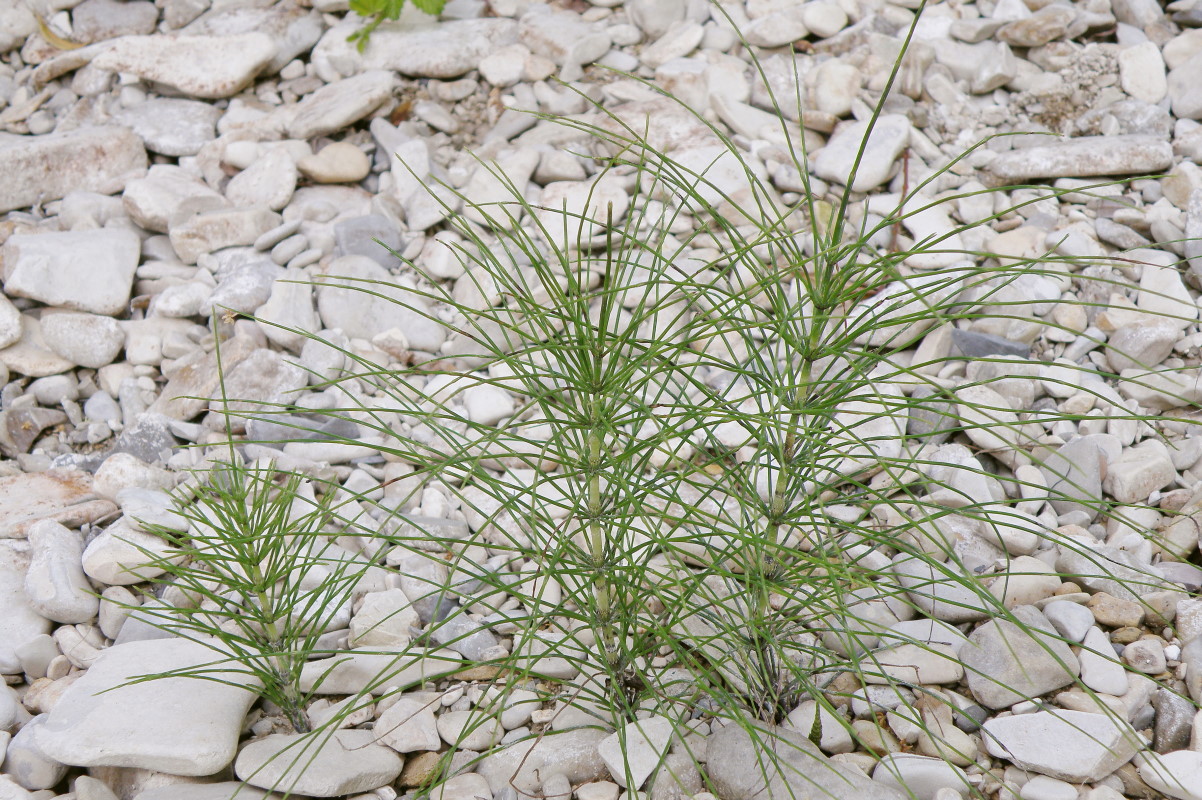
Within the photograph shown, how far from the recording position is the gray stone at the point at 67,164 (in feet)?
11.0

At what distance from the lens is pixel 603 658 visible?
1672 mm

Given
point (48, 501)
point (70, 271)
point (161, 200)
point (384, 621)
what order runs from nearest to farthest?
point (384, 621)
point (48, 501)
point (70, 271)
point (161, 200)

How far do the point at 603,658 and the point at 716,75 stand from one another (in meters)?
2.37

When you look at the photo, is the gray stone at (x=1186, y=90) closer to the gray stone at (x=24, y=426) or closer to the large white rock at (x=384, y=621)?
the large white rock at (x=384, y=621)

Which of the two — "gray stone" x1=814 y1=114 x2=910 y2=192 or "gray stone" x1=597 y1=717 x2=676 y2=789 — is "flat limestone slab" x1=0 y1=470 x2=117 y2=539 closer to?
"gray stone" x1=597 y1=717 x2=676 y2=789

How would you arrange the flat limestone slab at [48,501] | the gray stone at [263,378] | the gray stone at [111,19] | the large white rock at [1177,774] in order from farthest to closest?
Result: 1. the gray stone at [111,19]
2. the gray stone at [263,378]
3. the flat limestone slab at [48,501]
4. the large white rock at [1177,774]

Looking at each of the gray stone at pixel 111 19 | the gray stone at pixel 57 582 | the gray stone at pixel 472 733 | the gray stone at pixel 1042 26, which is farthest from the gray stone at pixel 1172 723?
the gray stone at pixel 111 19

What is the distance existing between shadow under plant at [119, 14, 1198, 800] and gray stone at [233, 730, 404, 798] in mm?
13

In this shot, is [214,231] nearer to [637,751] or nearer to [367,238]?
[367,238]

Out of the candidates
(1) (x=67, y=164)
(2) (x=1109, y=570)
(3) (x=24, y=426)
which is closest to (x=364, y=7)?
(1) (x=67, y=164)

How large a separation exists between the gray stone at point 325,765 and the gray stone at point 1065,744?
1031 millimetres

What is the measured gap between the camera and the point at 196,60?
12.2 ft

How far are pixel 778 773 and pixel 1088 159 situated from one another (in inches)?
84.8

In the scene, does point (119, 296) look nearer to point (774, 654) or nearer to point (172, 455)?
point (172, 455)
